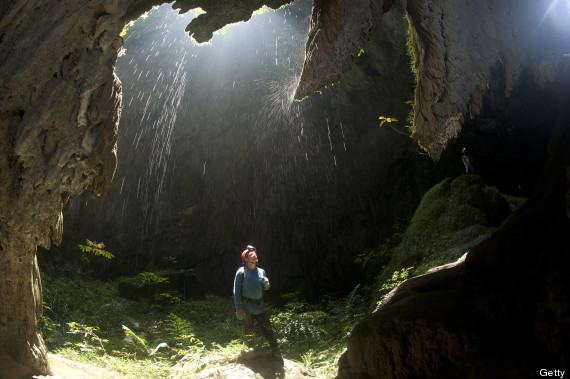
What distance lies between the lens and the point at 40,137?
10.8 feet

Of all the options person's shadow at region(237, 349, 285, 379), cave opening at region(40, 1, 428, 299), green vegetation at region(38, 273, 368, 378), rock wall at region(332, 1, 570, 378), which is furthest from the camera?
cave opening at region(40, 1, 428, 299)

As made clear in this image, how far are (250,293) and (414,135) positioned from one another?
11.9 ft

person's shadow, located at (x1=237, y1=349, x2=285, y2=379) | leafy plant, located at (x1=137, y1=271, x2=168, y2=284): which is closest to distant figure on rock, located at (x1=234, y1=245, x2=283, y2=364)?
person's shadow, located at (x1=237, y1=349, x2=285, y2=379)

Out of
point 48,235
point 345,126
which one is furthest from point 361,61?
point 48,235

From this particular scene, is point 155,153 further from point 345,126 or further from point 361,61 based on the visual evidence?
point 361,61

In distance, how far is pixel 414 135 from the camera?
4285 mm

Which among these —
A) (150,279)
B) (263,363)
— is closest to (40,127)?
(263,363)

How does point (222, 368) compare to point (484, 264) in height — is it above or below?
below

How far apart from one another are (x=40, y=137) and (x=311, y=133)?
444 inches

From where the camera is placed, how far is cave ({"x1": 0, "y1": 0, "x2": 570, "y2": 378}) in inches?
97.8

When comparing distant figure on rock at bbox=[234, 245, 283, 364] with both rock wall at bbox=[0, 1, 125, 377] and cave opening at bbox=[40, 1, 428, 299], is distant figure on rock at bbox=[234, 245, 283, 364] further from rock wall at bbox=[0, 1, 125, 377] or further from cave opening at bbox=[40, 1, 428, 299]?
cave opening at bbox=[40, 1, 428, 299]

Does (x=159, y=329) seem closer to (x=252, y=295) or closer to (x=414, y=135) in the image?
(x=252, y=295)

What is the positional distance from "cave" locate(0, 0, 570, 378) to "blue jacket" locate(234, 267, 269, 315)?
2.52m

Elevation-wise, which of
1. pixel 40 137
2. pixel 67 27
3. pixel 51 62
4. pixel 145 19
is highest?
pixel 145 19
